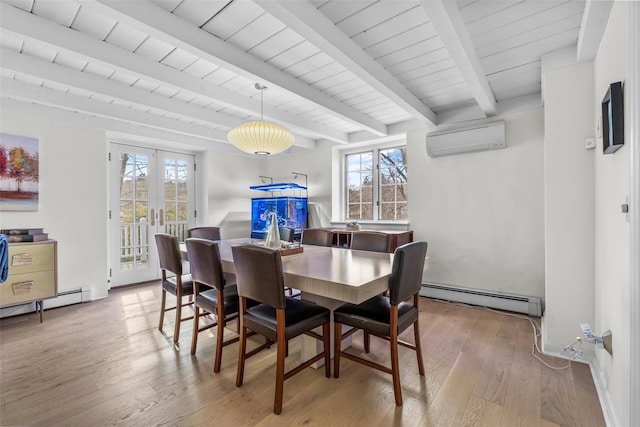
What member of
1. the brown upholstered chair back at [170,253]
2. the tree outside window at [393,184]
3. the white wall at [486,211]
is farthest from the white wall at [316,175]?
the brown upholstered chair back at [170,253]

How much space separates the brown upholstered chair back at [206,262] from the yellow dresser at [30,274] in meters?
2.00

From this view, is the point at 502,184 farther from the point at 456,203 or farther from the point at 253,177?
the point at 253,177

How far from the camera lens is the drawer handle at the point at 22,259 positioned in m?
2.78

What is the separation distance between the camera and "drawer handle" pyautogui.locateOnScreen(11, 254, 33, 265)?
2783 mm

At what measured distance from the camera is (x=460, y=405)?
5.36ft

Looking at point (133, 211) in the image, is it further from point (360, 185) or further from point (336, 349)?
point (336, 349)

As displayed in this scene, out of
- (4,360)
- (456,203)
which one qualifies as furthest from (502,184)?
(4,360)

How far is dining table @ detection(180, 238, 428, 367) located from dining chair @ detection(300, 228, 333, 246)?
2.01 ft

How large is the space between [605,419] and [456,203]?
2.32m

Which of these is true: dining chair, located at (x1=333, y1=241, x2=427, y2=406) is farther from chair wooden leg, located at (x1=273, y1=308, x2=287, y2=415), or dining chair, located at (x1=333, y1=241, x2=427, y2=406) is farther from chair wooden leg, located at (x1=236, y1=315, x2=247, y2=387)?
chair wooden leg, located at (x1=236, y1=315, x2=247, y2=387)

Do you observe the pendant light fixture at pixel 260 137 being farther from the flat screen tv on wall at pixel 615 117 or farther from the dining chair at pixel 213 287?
the flat screen tv on wall at pixel 615 117

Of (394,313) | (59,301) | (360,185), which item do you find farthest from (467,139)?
(59,301)

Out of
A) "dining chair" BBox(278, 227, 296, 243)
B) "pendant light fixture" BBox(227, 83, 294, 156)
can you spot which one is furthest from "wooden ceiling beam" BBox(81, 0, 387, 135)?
"dining chair" BBox(278, 227, 296, 243)

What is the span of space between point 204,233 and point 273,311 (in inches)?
78.5
